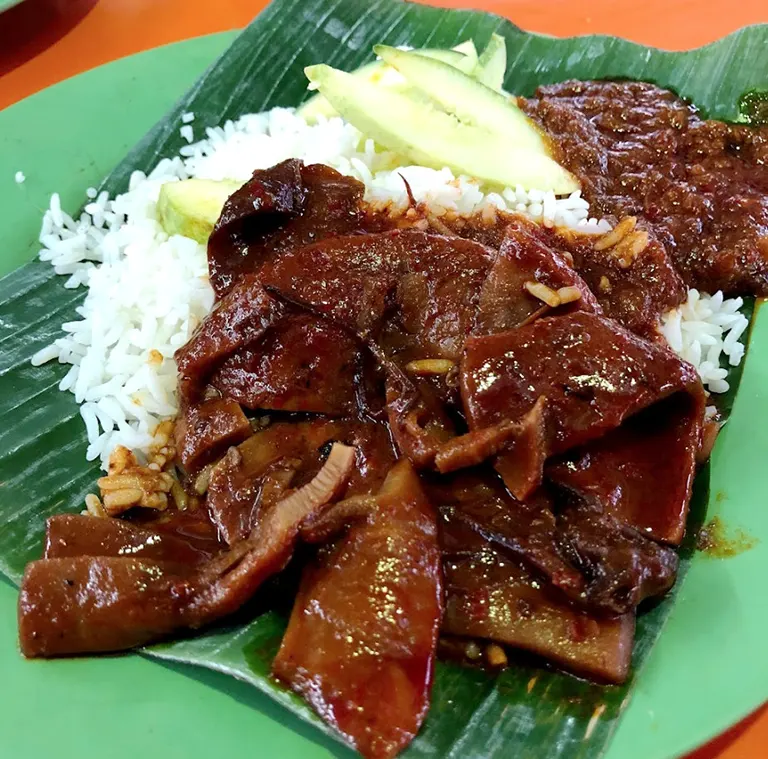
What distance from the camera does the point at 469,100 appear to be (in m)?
3.67

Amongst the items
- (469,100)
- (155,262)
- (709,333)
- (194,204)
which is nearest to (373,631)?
(709,333)

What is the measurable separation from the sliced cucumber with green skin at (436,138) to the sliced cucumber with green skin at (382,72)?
375mm

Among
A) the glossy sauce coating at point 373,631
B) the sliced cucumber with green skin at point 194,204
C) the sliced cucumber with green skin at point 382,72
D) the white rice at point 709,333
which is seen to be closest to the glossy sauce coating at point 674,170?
the white rice at point 709,333

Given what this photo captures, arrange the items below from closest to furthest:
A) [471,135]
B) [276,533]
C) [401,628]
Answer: [401,628] < [276,533] < [471,135]

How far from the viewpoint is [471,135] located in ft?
11.9

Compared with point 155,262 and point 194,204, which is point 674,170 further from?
point 155,262

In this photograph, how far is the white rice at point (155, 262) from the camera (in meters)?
3.06

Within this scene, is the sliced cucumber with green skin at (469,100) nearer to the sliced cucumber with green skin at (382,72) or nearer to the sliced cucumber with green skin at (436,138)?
the sliced cucumber with green skin at (436,138)

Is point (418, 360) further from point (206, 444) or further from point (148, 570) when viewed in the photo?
point (148, 570)

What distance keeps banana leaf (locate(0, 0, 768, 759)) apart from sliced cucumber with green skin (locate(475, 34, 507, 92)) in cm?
21

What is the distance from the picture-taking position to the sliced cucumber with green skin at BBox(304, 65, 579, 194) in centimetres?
354

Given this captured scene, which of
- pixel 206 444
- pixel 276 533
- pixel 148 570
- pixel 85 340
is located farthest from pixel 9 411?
pixel 276 533

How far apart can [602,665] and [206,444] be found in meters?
1.53

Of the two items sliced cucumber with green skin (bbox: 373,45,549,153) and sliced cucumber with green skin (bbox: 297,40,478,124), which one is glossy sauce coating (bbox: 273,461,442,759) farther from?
sliced cucumber with green skin (bbox: 297,40,478,124)
